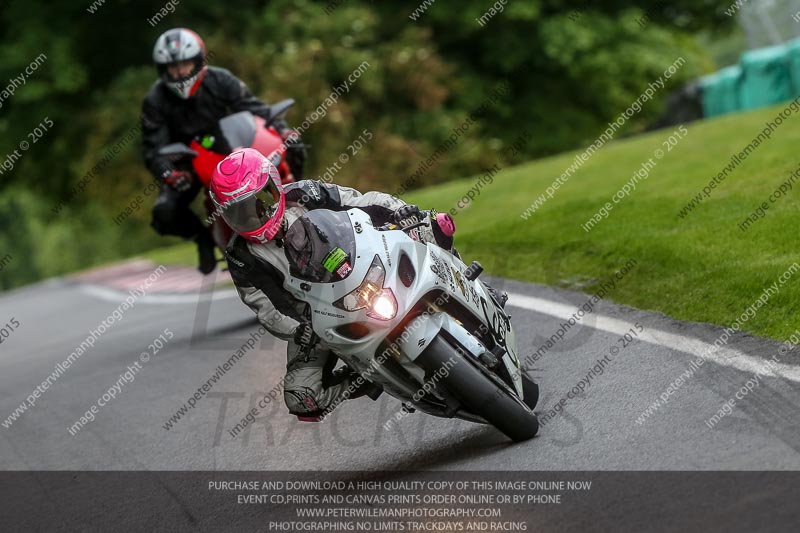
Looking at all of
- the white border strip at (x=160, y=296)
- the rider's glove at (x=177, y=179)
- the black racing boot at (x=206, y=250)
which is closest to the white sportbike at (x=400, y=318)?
the rider's glove at (x=177, y=179)

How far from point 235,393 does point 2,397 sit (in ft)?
9.69

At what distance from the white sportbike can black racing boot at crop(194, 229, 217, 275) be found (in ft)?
15.8

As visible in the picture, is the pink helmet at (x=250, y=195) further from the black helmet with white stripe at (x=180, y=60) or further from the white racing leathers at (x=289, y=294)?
the black helmet with white stripe at (x=180, y=60)

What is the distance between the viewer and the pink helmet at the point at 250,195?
19.7 ft

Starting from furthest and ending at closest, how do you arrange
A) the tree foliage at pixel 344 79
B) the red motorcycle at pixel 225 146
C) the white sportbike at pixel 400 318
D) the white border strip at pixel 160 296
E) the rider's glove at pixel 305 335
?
1. the tree foliage at pixel 344 79
2. the white border strip at pixel 160 296
3. the red motorcycle at pixel 225 146
4. the rider's glove at pixel 305 335
5. the white sportbike at pixel 400 318

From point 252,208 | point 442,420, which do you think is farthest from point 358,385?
point 252,208

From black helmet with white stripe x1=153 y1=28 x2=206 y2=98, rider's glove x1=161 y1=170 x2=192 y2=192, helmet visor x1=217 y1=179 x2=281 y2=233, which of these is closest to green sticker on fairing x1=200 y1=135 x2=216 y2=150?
rider's glove x1=161 y1=170 x2=192 y2=192

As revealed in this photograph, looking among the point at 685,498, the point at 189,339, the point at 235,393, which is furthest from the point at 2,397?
the point at 685,498

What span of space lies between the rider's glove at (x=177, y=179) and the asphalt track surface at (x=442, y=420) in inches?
56.6

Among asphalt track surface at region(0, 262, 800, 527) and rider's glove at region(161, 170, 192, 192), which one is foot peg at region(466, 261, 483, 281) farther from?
rider's glove at region(161, 170, 192, 192)

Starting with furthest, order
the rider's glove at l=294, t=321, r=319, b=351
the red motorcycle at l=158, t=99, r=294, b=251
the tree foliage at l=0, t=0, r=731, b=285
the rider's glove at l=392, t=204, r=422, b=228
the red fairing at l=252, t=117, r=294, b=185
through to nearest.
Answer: the tree foliage at l=0, t=0, r=731, b=285 → the red fairing at l=252, t=117, r=294, b=185 → the red motorcycle at l=158, t=99, r=294, b=251 → the rider's glove at l=392, t=204, r=422, b=228 → the rider's glove at l=294, t=321, r=319, b=351

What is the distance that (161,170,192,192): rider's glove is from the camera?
32.7 feet

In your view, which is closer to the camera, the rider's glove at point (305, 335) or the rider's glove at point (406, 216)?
the rider's glove at point (305, 335)

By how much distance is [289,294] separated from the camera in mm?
6324
